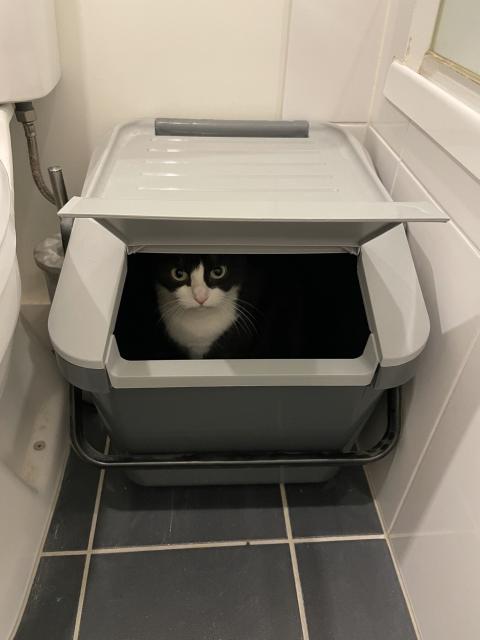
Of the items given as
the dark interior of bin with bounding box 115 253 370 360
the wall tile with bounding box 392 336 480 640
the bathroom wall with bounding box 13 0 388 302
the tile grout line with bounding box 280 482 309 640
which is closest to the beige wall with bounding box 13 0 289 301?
the bathroom wall with bounding box 13 0 388 302

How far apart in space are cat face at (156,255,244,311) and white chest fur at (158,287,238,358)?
0.11 feet

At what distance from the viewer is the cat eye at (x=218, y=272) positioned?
0.71 meters

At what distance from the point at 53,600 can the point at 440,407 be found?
0.62 meters

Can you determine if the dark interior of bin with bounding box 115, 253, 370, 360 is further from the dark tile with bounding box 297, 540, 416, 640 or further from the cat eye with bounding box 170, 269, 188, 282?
the dark tile with bounding box 297, 540, 416, 640

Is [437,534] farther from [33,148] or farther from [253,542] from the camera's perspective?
[33,148]

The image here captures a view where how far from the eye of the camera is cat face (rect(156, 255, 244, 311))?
2.27 feet

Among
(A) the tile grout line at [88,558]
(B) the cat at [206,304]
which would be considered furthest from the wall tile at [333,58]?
(A) the tile grout line at [88,558]

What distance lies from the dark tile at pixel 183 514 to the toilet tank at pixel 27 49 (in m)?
0.64

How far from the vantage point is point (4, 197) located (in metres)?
0.48

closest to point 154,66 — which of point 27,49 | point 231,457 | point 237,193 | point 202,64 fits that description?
point 202,64

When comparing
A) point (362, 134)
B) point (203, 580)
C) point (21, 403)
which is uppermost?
point (362, 134)

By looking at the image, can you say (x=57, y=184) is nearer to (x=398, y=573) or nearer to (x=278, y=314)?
(x=278, y=314)

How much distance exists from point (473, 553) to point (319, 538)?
30cm

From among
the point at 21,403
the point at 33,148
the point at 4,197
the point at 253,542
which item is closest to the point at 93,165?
the point at 33,148
